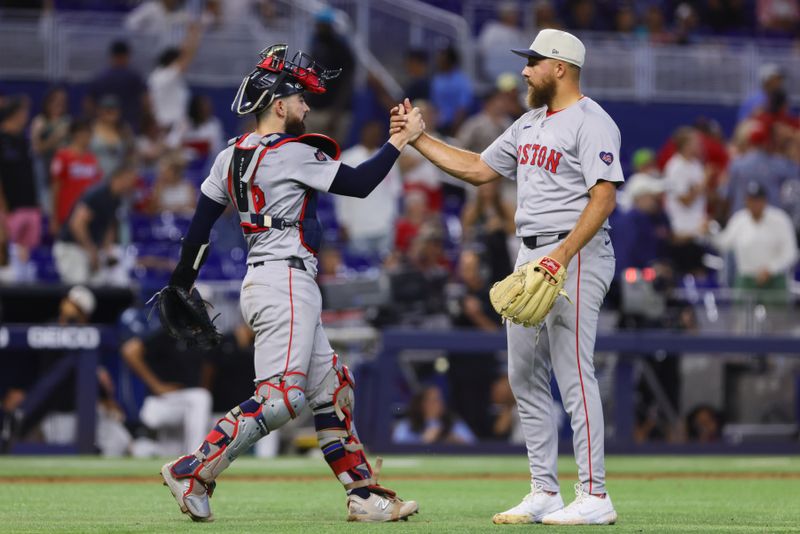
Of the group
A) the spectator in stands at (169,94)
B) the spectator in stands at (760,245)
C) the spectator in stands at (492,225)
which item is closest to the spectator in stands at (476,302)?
the spectator in stands at (492,225)

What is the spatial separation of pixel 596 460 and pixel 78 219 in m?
8.60

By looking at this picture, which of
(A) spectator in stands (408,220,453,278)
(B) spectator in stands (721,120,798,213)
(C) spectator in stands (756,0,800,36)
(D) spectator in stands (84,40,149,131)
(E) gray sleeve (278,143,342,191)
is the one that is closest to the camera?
(E) gray sleeve (278,143,342,191)

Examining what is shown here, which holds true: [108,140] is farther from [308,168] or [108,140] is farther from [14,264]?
[308,168]

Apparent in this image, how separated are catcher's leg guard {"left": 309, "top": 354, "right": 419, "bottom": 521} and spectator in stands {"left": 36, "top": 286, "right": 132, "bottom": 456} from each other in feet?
21.3

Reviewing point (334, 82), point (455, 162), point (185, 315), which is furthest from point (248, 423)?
point (334, 82)

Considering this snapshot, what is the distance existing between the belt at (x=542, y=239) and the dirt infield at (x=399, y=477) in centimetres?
388

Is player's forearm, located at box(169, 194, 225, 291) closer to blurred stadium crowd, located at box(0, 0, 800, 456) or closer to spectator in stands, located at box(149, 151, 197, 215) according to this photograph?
blurred stadium crowd, located at box(0, 0, 800, 456)

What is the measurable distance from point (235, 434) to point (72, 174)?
9.20 metres

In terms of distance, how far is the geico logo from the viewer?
1285cm

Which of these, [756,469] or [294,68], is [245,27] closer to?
[756,469]

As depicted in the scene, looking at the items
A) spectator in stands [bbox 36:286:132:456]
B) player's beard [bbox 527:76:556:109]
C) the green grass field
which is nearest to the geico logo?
spectator in stands [bbox 36:286:132:456]

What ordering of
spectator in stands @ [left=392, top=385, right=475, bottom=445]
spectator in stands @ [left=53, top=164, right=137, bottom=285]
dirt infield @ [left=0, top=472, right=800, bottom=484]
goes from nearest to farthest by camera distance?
1. dirt infield @ [left=0, top=472, right=800, bottom=484]
2. spectator in stands @ [left=392, top=385, right=475, bottom=445]
3. spectator in stands @ [left=53, top=164, right=137, bottom=285]

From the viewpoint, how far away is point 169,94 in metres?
17.2

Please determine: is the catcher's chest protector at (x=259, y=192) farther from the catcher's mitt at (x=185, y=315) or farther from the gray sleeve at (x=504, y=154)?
the gray sleeve at (x=504, y=154)
